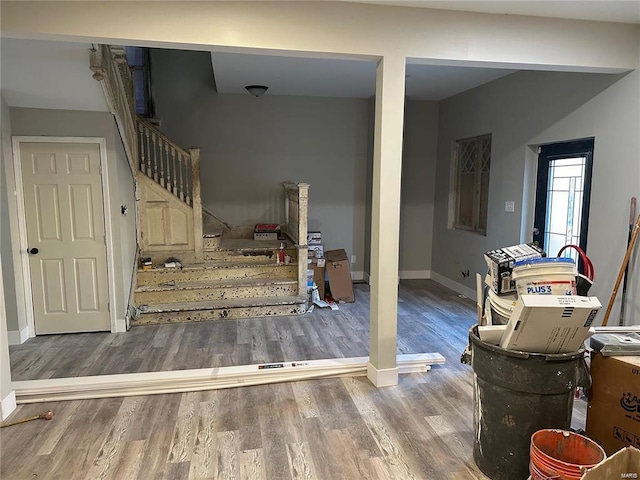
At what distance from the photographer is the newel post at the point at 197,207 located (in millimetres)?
5254

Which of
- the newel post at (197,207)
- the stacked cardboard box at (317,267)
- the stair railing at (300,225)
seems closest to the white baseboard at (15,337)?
the newel post at (197,207)

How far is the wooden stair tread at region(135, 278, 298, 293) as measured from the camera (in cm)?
488

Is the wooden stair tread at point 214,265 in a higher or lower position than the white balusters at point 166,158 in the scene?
lower

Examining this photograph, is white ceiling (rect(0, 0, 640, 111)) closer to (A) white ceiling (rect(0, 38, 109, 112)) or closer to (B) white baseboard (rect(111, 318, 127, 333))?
(A) white ceiling (rect(0, 38, 109, 112))

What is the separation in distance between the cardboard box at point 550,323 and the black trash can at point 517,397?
0.17 ft

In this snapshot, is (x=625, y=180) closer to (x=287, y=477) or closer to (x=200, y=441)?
(x=287, y=477)

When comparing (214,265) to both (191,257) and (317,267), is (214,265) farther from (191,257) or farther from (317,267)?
(317,267)

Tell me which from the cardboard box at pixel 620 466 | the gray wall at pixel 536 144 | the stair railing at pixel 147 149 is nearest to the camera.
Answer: the cardboard box at pixel 620 466

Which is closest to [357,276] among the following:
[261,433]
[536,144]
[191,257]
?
[191,257]

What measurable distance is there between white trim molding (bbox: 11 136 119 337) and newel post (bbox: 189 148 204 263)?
115 cm

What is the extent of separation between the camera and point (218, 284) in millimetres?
5051

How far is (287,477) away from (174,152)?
421 centimetres

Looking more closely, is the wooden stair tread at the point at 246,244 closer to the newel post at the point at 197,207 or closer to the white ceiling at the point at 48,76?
the newel post at the point at 197,207

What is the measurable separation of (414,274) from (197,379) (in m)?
4.37
